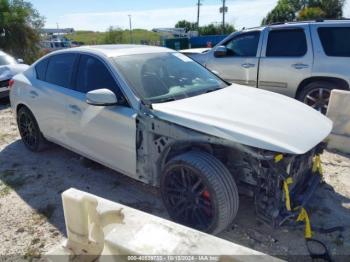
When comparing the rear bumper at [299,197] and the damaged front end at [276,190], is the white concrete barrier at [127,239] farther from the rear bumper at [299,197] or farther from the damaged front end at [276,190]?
the rear bumper at [299,197]

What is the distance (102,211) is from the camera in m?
1.80

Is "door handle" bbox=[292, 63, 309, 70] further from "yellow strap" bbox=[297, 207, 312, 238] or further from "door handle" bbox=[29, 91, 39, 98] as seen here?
"door handle" bbox=[29, 91, 39, 98]

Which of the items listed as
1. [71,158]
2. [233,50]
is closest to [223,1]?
[233,50]

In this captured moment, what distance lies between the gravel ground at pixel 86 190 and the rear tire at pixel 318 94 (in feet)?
3.83

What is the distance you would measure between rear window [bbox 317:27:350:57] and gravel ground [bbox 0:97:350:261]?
1.89m

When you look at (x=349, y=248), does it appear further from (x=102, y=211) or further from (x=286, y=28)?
(x=286, y=28)

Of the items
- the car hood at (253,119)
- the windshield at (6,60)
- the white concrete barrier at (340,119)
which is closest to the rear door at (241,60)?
the white concrete barrier at (340,119)

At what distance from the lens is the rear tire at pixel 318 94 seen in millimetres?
5730

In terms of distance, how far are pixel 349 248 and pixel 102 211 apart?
88.6 inches

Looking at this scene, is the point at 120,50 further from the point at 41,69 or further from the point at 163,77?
the point at 41,69

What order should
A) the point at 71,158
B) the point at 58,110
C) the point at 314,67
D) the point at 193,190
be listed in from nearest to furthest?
the point at 193,190 < the point at 58,110 < the point at 71,158 < the point at 314,67

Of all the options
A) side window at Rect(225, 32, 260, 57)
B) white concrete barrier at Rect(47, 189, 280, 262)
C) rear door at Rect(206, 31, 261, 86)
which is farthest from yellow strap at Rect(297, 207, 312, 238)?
side window at Rect(225, 32, 260, 57)

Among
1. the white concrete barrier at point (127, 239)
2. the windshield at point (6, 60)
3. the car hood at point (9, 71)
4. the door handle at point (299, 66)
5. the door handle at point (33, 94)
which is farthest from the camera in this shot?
the windshield at point (6, 60)

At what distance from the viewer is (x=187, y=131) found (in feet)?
9.45
